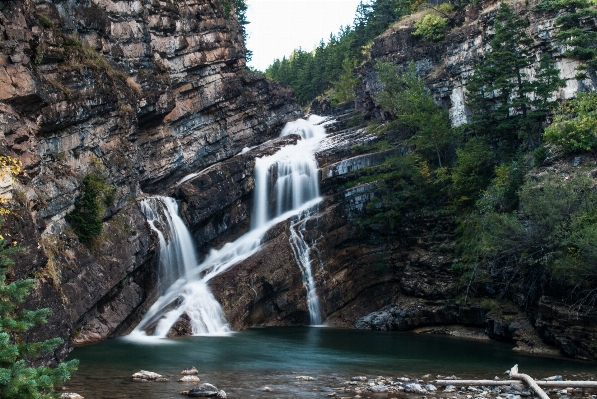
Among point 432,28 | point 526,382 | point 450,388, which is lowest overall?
point 526,382

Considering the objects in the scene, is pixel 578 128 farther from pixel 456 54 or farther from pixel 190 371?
pixel 190 371

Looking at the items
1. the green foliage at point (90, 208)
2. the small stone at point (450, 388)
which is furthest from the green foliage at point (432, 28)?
the small stone at point (450, 388)

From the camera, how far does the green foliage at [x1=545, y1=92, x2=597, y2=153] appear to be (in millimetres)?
30328

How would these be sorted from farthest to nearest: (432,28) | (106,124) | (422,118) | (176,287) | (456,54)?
(432,28) → (456,54) → (422,118) → (176,287) → (106,124)

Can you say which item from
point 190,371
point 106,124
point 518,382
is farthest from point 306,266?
point 518,382

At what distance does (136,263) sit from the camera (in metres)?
34.6

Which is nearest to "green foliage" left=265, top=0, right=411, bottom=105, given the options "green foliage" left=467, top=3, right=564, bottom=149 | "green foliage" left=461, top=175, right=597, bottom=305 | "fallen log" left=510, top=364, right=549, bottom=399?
"green foliage" left=467, top=3, right=564, bottom=149

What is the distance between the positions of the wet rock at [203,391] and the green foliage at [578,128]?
23.0 meters

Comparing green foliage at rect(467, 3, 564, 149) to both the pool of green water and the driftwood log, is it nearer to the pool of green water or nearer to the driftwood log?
the pool of green water

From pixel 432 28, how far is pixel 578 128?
2459 centimetres

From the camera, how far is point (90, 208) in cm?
3231

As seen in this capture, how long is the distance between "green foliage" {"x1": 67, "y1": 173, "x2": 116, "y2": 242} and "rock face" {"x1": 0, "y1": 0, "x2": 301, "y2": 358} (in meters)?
0.56

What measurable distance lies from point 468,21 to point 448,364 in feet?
112

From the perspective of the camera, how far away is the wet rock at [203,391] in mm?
16844
